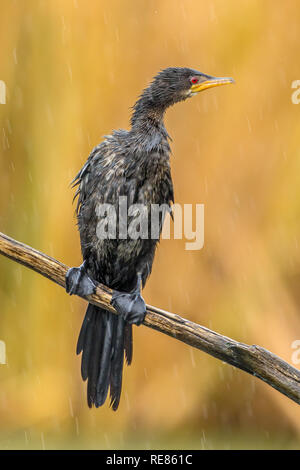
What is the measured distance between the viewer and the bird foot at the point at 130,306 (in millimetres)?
2541

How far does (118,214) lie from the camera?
265cm

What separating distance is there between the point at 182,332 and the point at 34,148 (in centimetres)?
217

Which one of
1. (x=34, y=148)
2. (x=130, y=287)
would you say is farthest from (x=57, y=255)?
(x=130, y=287)

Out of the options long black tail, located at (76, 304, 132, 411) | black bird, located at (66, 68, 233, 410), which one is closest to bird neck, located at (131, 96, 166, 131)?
black bird, located at (66, 68, 233, 410)

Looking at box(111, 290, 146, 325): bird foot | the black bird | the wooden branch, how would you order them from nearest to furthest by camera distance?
the wooden branch
box(111, 290, 146, 325): bird foot
the black bird

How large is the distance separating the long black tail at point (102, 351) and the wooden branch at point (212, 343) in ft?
1.07

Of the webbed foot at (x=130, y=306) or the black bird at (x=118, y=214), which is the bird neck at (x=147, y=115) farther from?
the webbed foot at (x=130, y=306)

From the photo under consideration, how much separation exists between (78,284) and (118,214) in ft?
1.13

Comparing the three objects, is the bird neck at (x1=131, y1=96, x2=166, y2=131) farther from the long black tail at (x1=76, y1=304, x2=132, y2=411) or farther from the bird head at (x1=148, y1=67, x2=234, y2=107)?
the long black tail at (x1=76, y1=304, x2=132, y2=411)

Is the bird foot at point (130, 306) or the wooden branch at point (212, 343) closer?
the wooden branch at point (212, 343)

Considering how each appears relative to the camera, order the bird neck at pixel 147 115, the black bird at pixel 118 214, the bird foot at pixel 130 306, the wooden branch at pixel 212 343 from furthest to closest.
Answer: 1. the bird neck at pixel 147 115
2. the black bird at pixel 118 214
3. the bird foot at pixel 130 306
4. the wooden branch at pixel 212 343

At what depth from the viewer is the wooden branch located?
2.35 m

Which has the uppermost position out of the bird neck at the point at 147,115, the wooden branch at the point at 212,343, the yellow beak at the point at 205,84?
the yellow beak at the point at 205,84

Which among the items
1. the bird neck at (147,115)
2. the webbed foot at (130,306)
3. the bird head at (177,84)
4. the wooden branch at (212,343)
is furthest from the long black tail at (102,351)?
the bird head at (177,84)
